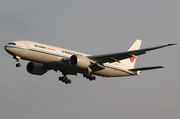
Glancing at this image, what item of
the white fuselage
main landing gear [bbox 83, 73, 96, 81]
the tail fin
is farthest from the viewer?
the tail fin

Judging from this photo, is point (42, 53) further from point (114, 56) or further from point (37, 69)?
point (114, 56)

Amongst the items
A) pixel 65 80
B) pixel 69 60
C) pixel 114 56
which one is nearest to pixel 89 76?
pixel 69 60

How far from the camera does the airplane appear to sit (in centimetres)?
3553

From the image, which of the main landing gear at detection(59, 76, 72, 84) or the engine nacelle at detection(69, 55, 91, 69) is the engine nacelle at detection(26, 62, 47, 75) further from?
the engine nacelle at detection(69, 55, 91, 69)

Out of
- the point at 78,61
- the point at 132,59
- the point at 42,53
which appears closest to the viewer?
the point at 42,53

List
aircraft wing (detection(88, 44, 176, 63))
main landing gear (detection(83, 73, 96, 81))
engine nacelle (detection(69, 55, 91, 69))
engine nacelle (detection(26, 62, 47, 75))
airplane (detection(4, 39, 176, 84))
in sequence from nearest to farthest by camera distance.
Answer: airplane (detection(4, 39, 176, 84)) < aircraft wing (detection(88, 44, 176, 63)) < engine nacelle (detection(69, 55, 91, 69)) < main landing gear (detection(83, 73, 96, 81)) < engine nacelle (detection(26, 62, 47, 75))

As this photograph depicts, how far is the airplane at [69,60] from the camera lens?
117 feet

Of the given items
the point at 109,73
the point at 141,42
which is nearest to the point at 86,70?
the point at 109,73

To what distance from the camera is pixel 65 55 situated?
125 ft

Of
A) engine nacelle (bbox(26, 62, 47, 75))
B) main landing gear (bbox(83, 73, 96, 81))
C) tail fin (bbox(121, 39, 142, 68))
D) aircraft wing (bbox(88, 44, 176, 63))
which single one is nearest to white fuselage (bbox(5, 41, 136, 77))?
main landing gear (bbox(83, 73, 96, 81))

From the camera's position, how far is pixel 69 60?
37312 mm

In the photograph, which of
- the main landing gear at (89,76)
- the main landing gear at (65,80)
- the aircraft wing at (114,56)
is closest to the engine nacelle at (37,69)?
the main landing gear at (65,80)

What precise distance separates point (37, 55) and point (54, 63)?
2.56 m

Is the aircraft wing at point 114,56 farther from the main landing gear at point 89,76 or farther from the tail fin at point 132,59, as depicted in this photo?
the tail fin at point 132,59
